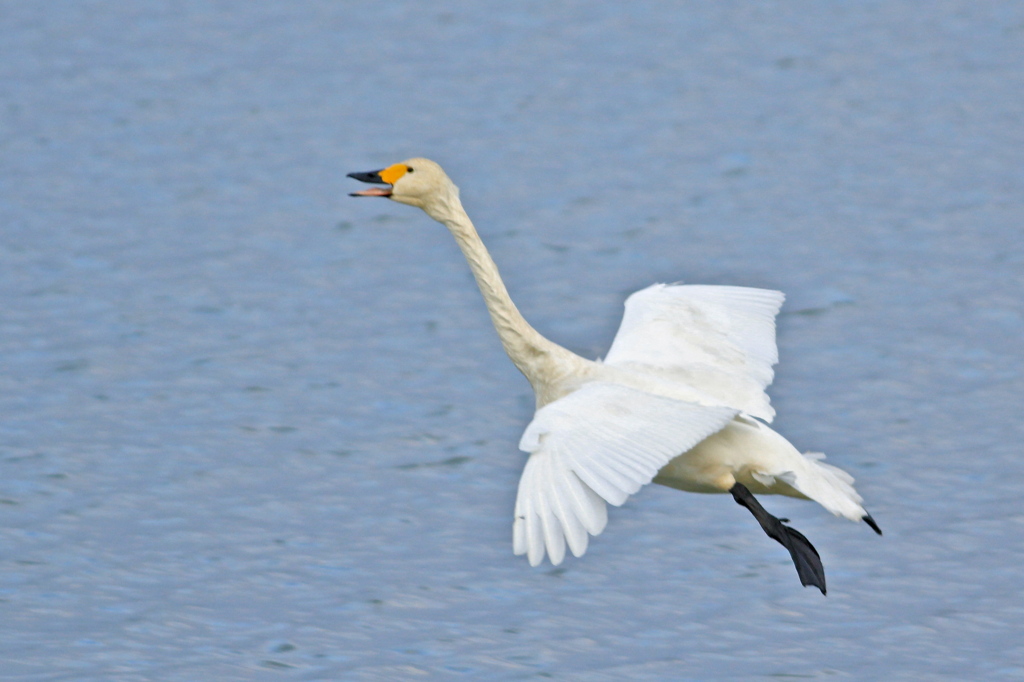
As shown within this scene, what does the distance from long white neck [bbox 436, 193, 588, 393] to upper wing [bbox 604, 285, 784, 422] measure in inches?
21.9

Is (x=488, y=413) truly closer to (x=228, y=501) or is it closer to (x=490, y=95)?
(x=228, y=501)

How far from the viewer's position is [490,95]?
20.2 m

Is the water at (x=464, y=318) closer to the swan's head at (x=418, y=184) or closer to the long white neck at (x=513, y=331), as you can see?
the long white neck at (x=513, y=331)

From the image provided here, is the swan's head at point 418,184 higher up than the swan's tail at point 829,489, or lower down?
higher up

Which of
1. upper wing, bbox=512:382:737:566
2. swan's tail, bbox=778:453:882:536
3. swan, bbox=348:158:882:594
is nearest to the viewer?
upper wing, bbox=512:382:737:566

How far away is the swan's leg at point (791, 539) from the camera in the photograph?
954 centimetres

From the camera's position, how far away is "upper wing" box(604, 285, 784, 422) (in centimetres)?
1021

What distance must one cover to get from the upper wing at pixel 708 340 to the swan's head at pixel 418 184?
51.1 inches

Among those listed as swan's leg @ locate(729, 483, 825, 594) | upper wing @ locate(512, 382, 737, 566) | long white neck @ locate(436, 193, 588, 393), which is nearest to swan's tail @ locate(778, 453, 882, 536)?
swan's leg @ locate(729, 483, 825, 594)

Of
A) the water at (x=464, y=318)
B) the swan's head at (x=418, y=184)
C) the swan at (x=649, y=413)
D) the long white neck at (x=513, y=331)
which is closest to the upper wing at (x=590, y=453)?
the swan at (x=649, y=413)

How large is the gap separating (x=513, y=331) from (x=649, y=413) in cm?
147

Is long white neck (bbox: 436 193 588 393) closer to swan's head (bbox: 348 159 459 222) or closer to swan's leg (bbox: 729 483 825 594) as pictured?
swan's head (bbox: 348 159 459 222)

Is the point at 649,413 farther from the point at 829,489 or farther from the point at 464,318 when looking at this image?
the point at 464,318

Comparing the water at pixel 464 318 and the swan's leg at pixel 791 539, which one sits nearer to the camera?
the swan's leg at pixel 791 539
